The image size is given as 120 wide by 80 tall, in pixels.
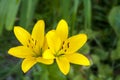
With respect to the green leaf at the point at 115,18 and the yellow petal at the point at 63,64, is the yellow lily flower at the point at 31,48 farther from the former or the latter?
the green leaf at the point at 115,18

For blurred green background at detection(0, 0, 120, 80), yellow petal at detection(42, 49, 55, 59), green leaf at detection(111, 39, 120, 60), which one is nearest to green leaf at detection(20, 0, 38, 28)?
blurred green background at detection(0, 0, 120, 80)

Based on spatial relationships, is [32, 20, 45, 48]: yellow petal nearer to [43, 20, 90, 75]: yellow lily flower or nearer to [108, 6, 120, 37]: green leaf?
[43, 20, 90, 75]: yellow lily flower

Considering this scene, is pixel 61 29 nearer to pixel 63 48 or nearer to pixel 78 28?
pixel 63 48

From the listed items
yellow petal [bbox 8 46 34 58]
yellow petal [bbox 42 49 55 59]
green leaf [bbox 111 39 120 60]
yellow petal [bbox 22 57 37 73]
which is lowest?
green leaf [bbox 111 39 120 60]

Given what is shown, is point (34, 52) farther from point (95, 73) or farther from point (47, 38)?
point (95, 73)

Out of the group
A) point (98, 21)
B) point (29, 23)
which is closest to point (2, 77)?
point (29, 23)

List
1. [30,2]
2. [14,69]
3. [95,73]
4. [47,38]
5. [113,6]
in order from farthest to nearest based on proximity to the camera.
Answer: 1. [113,6]
2. [95,73]
3. [30,2]
4. [14,69]
5. [47,38]
